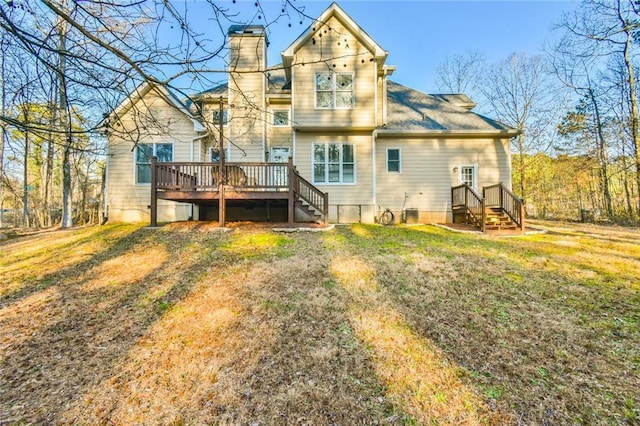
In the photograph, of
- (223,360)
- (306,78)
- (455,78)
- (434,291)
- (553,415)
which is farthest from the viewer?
(455,78)

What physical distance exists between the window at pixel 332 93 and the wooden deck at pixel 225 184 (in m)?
3.53

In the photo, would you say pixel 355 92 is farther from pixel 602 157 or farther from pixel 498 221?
pixel 602 157

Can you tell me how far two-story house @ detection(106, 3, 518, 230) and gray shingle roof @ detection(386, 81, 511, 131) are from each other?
3.9 inches

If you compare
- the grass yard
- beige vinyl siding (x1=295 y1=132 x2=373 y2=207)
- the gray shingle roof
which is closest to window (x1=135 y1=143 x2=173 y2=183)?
beige vinyl siding (x1=295 y1=132 x2=373 y2=207)

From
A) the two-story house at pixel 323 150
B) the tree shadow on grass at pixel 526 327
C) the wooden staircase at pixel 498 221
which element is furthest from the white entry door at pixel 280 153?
the wooden staircase at pixel 498 221

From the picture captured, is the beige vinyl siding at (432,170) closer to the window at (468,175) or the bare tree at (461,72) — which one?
the window at (468,175)

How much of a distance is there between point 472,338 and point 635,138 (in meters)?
19.6

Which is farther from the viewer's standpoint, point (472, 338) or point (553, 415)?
point (472, 338)

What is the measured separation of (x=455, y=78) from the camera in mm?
26297

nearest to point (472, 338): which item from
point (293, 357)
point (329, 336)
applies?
point (329, 336)

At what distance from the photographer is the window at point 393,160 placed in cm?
1313

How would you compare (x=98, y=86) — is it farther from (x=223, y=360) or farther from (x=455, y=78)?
(x=455, y=78)

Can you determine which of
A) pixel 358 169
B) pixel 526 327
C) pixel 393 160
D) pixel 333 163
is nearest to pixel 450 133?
pixel 393 160

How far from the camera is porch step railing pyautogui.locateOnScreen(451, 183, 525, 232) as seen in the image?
1073cm
